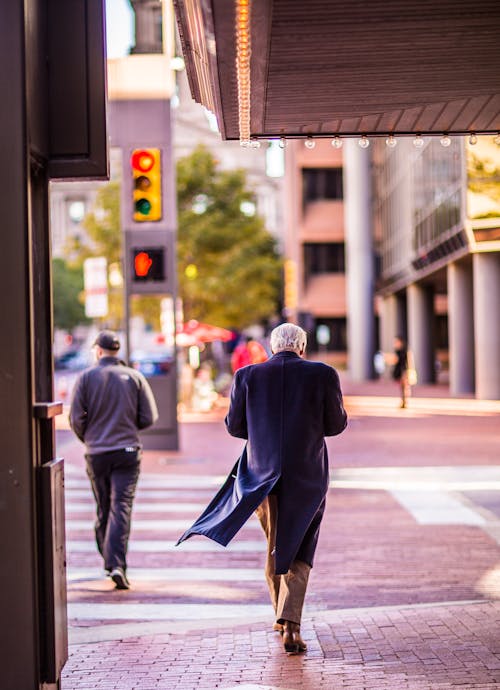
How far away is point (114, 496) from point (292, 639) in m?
2.63

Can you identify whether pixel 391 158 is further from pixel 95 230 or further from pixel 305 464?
pixel 305 464

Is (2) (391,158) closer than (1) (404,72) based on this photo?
No

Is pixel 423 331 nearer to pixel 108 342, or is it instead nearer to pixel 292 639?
pixel 108 342

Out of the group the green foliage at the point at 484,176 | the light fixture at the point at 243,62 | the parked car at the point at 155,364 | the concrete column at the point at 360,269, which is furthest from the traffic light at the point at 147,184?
the concrete column at the point at 360,269

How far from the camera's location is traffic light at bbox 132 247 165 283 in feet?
57.4

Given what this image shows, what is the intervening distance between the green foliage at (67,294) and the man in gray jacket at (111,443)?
83.3 m

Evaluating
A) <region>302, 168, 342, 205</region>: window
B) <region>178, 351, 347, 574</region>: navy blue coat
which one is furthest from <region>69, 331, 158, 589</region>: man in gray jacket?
<region>302, 168, 342, 205</region>: window

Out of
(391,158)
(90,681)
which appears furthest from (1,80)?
(391,158)

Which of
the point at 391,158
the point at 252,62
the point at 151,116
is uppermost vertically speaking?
the point at 391,158

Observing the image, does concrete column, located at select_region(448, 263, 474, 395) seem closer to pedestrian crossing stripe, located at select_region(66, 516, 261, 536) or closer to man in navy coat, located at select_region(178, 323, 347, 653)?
pedestrian crossing stripe, located at select_region(66, 516, 261, 536)

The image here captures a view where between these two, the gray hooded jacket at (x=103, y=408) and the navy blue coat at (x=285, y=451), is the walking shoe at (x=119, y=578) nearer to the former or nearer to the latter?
the gray hooded jacket at (x=103, y=408)

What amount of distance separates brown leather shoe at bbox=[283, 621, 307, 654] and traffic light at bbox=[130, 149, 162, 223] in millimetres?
10054

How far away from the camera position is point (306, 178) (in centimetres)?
6041

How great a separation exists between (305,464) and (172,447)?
12.4 metres
